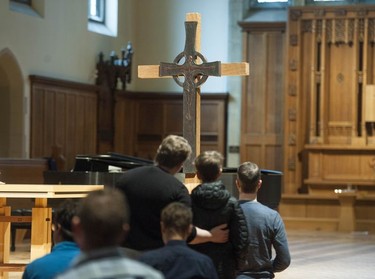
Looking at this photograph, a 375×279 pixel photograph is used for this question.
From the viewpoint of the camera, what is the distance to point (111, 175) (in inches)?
323

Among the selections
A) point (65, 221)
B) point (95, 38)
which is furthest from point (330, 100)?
point (65, 221)

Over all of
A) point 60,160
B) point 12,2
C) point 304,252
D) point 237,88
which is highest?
point 12,2

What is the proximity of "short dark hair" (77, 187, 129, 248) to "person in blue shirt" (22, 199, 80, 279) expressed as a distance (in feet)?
2.76

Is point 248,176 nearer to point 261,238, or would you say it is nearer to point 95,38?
point 261,238

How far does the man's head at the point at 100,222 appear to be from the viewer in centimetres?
230

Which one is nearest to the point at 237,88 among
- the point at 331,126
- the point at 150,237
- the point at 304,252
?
the point at 331,126

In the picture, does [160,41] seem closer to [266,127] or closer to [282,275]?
[266,127]

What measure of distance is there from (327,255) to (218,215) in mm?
7085

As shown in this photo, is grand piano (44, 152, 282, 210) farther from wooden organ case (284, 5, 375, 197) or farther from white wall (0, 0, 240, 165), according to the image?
wooden organ case (284, 5, 375, 197)

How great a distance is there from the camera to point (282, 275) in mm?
9062

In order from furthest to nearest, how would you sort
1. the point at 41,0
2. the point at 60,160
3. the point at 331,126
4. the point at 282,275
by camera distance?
the point at 331,126 → the point at 41,0 → the point at 60,160 → the point at 282,275

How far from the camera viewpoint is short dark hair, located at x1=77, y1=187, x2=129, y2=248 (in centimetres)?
230

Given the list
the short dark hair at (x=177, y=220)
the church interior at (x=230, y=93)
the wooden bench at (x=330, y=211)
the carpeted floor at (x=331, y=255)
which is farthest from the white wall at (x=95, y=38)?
the short dark hair at (x=177, y=220)

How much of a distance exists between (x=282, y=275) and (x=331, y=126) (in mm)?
7399
